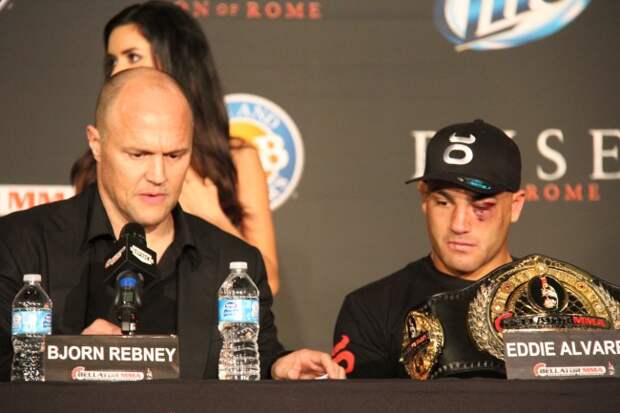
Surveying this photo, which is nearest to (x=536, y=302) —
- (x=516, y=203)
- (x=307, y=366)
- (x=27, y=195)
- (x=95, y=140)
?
(x=307, y=366)

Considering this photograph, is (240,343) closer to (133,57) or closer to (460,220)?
(460,220)

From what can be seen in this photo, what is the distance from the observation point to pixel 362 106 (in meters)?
3.80

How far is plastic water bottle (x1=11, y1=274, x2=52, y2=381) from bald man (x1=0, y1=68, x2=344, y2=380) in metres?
0.17

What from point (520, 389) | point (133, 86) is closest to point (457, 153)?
point (133, 86)

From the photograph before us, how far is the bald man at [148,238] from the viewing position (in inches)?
100

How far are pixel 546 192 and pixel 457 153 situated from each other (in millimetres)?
1058

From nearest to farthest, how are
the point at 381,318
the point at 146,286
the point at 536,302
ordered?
the point at 536,302, the point at 146,286, the point at 381,318

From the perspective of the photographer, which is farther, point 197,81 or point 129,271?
point 197,81

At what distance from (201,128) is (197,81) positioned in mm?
147

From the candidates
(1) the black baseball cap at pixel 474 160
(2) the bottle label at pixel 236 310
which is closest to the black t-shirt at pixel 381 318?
(1) the black baseball cap at pixel 474 160

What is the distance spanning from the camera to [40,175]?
3699 mm

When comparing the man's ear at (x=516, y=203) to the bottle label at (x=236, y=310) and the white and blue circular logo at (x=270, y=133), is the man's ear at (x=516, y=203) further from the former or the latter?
the white and blue circular logo at (x=270, y=133)

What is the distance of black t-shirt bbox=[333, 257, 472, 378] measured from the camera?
9.04 ft

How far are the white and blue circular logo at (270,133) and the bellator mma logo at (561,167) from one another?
407 mm
